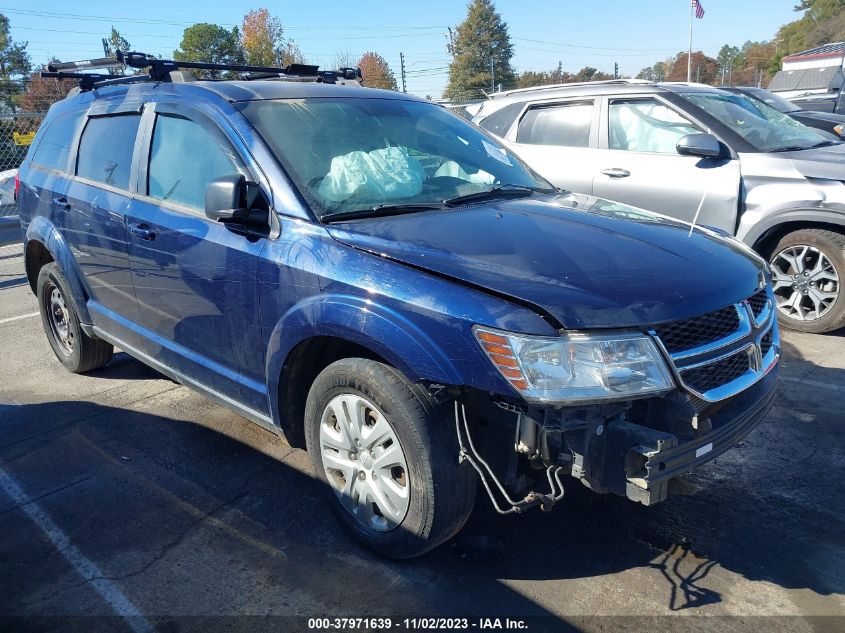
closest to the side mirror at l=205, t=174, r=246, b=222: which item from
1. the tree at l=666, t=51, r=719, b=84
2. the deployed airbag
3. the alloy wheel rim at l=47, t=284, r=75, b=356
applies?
the deployed airbag

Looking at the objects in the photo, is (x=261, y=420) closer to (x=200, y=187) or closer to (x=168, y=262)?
(x=168, y=262)

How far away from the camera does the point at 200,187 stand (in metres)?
3.52

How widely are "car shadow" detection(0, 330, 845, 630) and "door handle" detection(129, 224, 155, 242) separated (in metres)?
1.24

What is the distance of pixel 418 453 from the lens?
259cm

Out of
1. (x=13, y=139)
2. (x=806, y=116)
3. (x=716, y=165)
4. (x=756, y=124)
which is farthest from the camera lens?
(x=13, y=139)

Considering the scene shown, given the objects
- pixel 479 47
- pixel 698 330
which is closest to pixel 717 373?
pixel 698 330

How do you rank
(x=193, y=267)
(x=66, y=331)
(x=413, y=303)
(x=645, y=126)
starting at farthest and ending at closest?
1. (x=645, y=126)
2. (x=66, y=331)
3. (x=193, y=267)
4. (x=413, y=303)

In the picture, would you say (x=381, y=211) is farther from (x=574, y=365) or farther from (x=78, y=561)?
(x=78, y=561)

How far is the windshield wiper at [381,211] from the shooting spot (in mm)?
3018

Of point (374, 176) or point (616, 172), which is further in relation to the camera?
point (616, 172)

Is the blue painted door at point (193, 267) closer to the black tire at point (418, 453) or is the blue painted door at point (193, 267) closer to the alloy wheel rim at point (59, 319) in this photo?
the black tire at point (418, 453)

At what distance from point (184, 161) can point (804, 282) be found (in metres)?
4.69

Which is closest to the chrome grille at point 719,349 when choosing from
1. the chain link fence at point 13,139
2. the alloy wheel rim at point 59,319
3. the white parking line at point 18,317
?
the alloy wheel rim at point 59,319

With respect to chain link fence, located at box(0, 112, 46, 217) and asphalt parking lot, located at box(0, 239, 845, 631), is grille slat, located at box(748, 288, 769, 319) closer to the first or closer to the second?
asphalt parking lot, located at box(0, 239, 845, 631)
